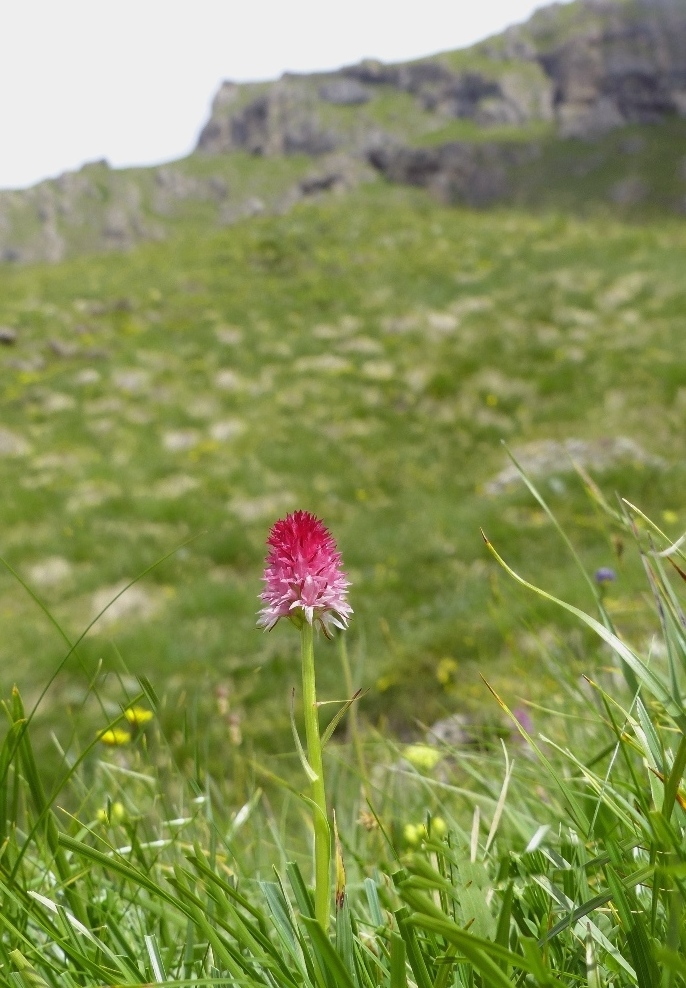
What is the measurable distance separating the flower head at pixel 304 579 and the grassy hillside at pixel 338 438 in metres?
1.23

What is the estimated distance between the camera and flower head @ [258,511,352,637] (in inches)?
38.9

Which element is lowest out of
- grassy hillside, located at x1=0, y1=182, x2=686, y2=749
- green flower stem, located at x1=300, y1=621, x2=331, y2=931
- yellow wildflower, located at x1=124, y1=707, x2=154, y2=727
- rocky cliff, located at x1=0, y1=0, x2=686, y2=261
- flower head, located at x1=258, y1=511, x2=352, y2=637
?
grassy hillside, located at x1=0, y1=182, x2=686, y2=749

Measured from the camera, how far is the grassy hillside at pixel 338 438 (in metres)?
6.80

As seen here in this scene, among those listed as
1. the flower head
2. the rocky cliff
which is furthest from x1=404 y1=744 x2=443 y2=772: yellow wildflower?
the rocky cliff

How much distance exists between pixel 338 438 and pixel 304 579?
442 inches

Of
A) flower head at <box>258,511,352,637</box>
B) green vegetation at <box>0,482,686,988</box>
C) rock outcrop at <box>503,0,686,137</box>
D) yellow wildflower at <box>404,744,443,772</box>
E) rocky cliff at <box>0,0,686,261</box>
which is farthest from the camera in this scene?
rock outcrop at <box>503,0,686,137</box>

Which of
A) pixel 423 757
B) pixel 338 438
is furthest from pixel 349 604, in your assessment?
pixel 338 438

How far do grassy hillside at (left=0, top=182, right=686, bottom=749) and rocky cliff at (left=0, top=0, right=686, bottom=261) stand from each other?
72.9 ft

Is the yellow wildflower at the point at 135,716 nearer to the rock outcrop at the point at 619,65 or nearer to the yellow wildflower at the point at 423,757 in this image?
the yellow wildflower at the point at 423,757

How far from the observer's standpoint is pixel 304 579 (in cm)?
99

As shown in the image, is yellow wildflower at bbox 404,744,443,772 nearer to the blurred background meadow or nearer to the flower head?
the blurred background meadow

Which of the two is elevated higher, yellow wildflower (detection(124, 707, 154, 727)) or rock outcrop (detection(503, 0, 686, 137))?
rock outcrop (detection(503, 0, 686, 137))

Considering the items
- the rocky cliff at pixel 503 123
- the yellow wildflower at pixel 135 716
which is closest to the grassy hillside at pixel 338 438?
the yellow wildflower at pixel 135 716

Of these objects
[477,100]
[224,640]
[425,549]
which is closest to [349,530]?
[425,549]
